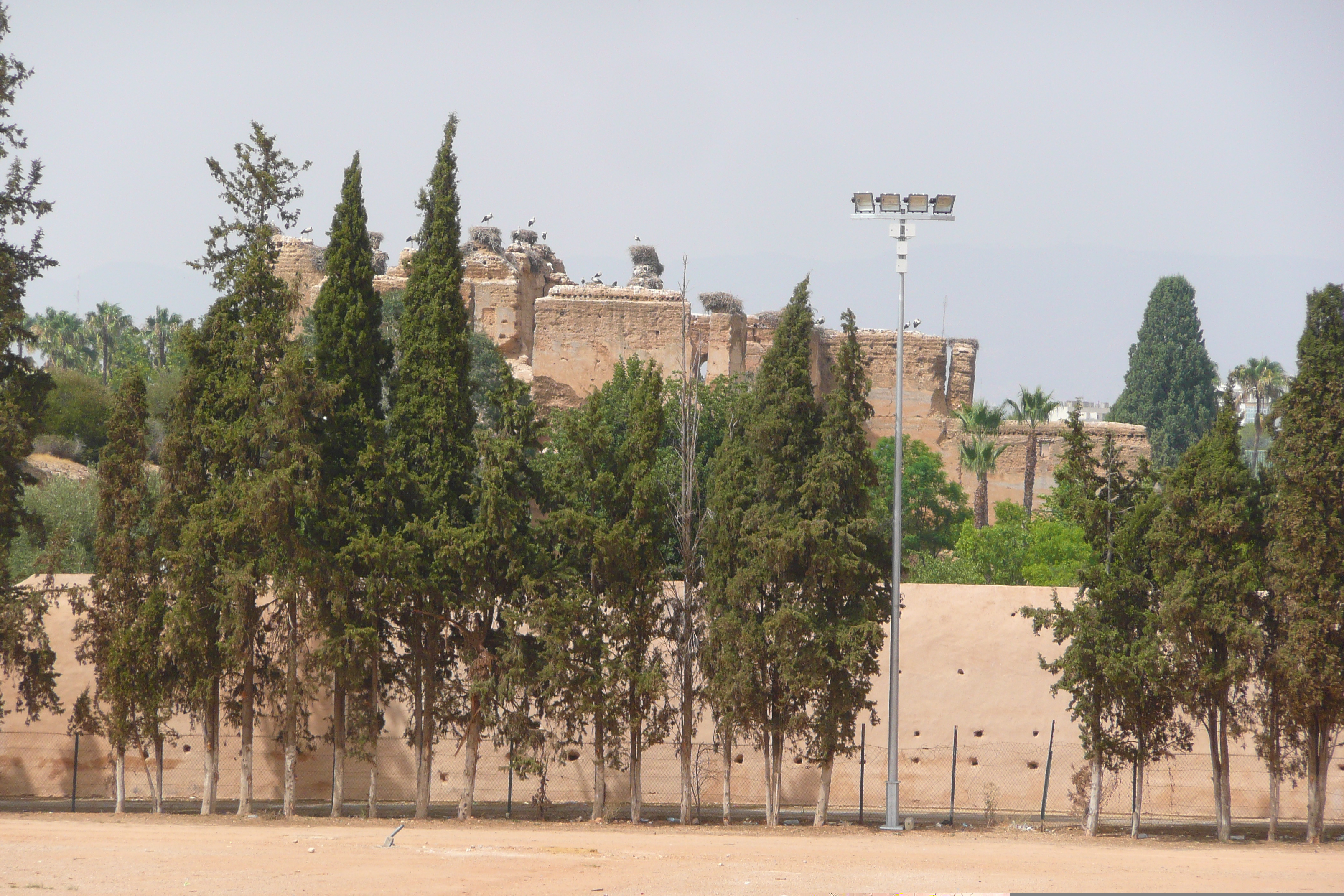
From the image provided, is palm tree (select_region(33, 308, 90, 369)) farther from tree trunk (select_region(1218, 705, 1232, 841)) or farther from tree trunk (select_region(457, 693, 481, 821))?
tree trunk (select_region(1218, 705, 1232, 841))

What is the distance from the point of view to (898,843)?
63.7 ft

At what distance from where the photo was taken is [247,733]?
22312 millimetres

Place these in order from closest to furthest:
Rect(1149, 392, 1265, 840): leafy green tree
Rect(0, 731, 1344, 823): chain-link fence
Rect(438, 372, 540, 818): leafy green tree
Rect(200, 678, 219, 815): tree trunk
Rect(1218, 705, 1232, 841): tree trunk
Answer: Rect(1149, 392, 1265, 840): leafy green tree → Rect(1218, 705, 1232, 841): tree trunk → Rect(438, 372, 540, 818): leafy green tree → Rect(200, 678, 219, 815): tree trunk → Rect(0, 731, 1344, 823): chain-link fence

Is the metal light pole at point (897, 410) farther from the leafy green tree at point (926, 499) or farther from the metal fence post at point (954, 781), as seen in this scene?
the leafy green tree at point (926, 499)

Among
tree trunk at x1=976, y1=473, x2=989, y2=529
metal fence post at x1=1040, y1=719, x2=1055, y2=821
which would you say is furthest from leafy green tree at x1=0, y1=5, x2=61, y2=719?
tree trunk at x1=976, y1=473, x2=989, y2=529

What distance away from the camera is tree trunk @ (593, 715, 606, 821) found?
22094 millimetres

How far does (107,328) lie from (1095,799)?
209 ft

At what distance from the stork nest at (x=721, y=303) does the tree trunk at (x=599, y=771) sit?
91.7 feet

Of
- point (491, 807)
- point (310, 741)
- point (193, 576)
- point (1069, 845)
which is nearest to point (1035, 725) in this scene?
point (1069, 845)

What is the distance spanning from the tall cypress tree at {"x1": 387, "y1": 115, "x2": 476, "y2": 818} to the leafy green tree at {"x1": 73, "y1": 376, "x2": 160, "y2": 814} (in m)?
4.13

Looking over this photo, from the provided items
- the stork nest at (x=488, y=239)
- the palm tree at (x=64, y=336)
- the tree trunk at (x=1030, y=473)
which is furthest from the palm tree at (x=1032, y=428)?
the palm tree at (x=64, y=336)

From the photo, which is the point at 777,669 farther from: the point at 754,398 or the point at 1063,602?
the point at 1063,602

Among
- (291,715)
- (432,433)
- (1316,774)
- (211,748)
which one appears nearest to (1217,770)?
(1316,774)

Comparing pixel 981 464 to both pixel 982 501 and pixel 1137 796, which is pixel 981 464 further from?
pixel 1137 796
